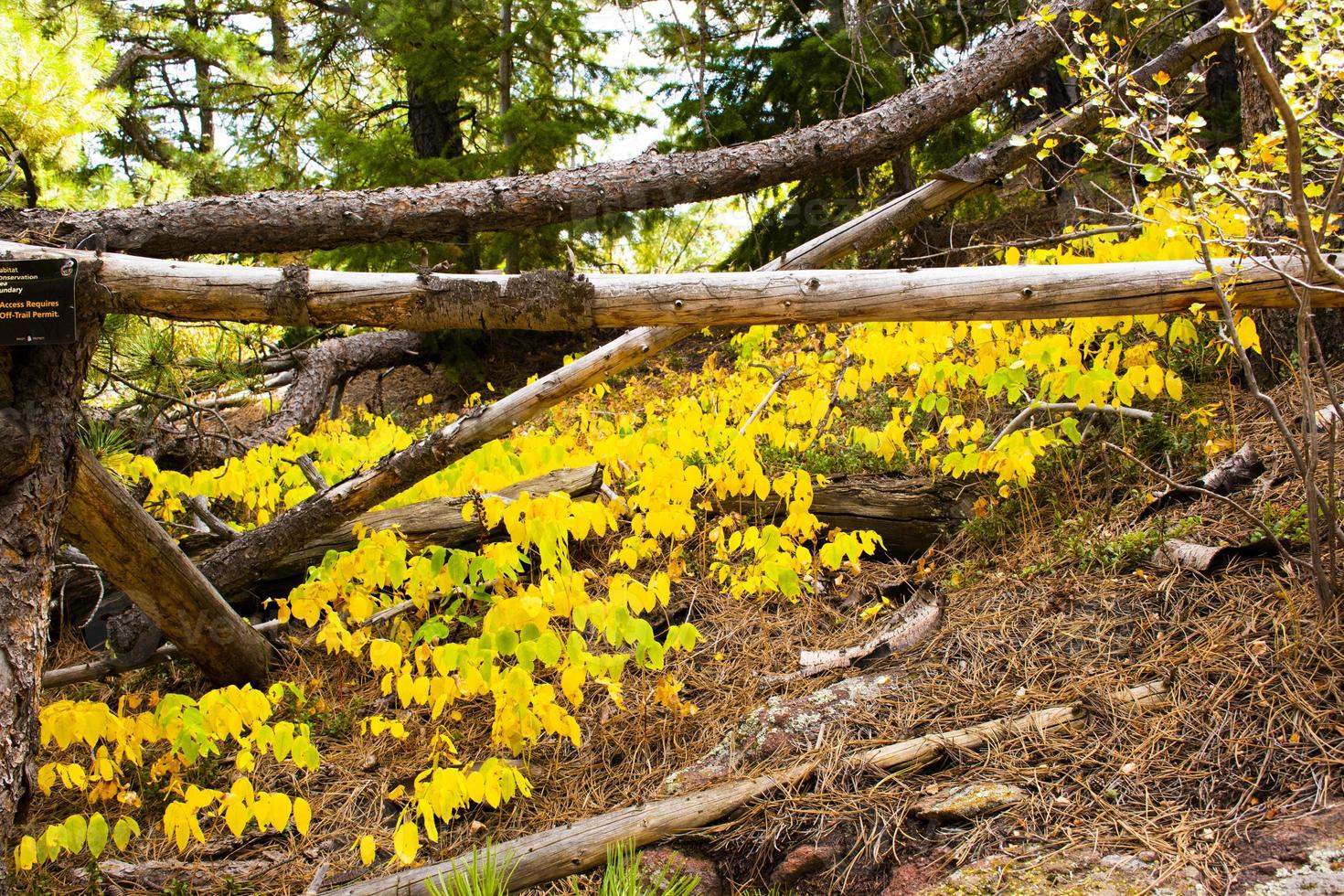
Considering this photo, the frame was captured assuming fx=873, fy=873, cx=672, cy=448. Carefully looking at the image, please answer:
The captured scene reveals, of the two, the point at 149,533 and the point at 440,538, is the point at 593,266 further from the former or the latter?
the point at 149,533

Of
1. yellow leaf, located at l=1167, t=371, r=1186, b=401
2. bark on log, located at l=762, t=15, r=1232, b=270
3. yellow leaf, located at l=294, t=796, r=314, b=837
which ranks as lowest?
yellow leaf, located at l=294, t=796, r=314, b=837

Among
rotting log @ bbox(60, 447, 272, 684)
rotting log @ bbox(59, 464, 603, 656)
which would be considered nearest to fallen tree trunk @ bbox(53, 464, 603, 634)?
rotting log @ bbox(59, 464, 603, 656)

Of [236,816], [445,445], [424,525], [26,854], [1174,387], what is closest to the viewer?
[26,854]

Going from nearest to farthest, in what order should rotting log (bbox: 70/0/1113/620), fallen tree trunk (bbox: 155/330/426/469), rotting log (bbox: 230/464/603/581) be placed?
1. rotting log (bbox: 70/0/1113/620)
2. rotting log (bbox: 230/464/603/581)
3. fallen tree trunk (bbox: 155/330/426/469)

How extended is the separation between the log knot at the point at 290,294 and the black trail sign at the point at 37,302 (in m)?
0.58

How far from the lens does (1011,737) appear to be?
2850mm

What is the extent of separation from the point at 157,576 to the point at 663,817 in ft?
7.20

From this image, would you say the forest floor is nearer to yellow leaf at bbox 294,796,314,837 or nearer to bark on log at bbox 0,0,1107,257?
yellow leaf at bbox 294,796,314,837

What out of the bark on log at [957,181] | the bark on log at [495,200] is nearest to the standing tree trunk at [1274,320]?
the bark on log at [957,181]

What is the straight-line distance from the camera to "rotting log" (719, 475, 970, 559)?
14.0 ft

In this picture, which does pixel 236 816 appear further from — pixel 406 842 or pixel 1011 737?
pixel 1011 737

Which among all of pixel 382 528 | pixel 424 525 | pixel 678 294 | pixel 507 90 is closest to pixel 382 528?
pixel 382 528

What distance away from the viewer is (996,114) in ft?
29.7

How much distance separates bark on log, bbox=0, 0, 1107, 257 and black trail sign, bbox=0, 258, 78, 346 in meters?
0.34
